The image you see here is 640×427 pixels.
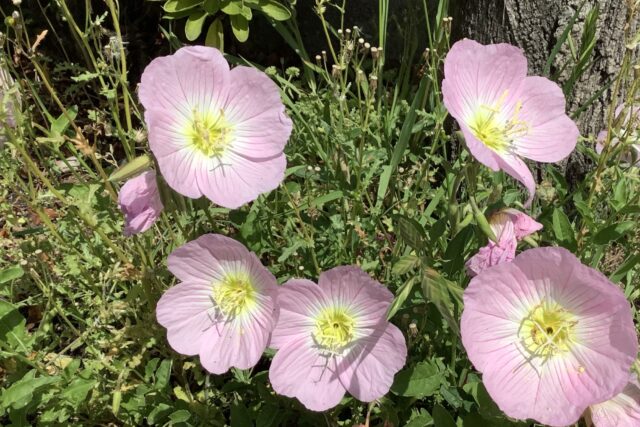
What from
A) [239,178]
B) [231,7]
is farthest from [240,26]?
[239,178]

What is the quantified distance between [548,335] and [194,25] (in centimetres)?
167

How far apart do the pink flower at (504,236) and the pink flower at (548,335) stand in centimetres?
8

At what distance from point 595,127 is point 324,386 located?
4.49ft

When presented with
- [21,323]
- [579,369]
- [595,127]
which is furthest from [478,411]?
[595,127]

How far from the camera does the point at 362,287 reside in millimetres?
1312

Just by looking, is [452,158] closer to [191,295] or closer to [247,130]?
[247,130]

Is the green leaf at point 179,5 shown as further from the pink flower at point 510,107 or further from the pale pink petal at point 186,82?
the pink flower at point 510,107

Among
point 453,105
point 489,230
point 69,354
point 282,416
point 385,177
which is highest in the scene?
point 453,105

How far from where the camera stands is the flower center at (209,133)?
1.45 metres

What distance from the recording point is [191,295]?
144 centimetres

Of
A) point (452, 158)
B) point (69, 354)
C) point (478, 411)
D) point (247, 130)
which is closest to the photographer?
point (478, 411)

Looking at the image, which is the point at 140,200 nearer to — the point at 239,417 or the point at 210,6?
the point at 239,417

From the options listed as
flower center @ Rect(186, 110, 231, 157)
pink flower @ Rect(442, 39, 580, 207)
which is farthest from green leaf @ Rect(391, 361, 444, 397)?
flower center @ Rect(186, 110, 231, 157)

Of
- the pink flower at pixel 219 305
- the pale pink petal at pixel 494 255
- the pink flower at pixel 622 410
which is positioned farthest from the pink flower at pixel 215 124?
the pink flower at pixel 622 410
